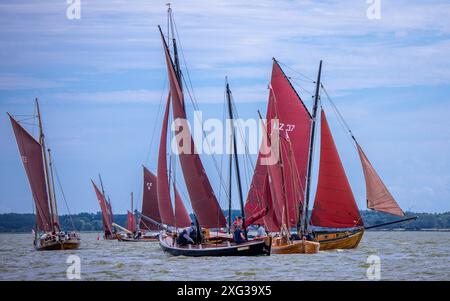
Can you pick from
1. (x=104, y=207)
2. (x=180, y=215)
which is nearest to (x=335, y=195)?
(x=180, y=215)

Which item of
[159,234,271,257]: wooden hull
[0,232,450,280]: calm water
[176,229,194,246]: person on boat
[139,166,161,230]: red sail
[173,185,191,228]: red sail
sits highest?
[139,166,161,230]: red sail

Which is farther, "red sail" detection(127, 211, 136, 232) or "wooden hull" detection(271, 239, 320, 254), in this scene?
"red sail" detection(127, 211, 136, 232)

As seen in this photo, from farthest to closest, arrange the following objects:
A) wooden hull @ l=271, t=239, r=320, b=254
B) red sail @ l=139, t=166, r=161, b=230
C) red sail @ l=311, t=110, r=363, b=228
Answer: red sail @ l=139, t=166, r=161, b=230, red sail @ l=311, t=110, r=363, b=228, wooden hull @ l=271, t=239, r=320, b=254

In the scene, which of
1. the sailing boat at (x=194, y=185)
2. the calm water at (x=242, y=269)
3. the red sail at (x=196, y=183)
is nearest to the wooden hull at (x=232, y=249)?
the sailing boat at (x=194, y=185)

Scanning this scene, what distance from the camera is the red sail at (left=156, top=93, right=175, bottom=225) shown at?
60.1 metres

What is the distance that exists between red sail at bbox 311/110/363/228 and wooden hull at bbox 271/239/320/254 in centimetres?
518

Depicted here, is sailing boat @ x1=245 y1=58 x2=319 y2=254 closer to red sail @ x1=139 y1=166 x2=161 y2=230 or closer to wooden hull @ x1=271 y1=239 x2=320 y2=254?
wooden hull @ x1=271 y1=239 x2=320 y2=254

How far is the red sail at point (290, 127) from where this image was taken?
6631cm

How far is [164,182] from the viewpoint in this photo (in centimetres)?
6288

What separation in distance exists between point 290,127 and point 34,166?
1981 centimetres

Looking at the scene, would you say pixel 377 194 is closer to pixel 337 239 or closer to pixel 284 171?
pixel 337 239

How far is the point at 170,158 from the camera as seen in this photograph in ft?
226

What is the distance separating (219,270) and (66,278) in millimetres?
6981

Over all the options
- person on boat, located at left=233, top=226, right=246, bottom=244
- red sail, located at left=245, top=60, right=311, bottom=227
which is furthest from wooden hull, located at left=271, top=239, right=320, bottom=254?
red sail, located at left=245, top=60, right=311, bottom=227
